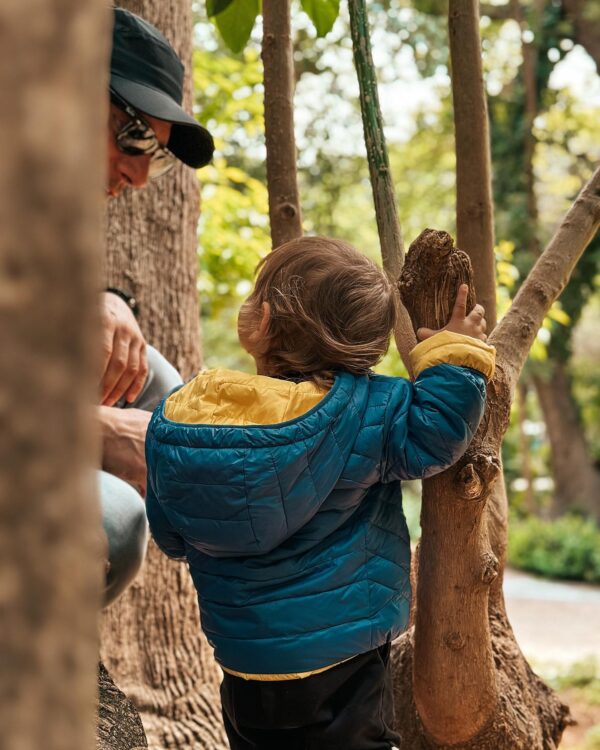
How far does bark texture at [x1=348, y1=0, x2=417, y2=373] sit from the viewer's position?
6.66 ft

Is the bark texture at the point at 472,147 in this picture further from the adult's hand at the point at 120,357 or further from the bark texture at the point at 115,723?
the bark texture at the point at 115,723

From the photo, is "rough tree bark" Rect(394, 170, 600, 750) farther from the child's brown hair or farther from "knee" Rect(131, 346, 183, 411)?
"knee" Rect(131, 346, 183, 411)

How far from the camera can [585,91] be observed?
15750 mm

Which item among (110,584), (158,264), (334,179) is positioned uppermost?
(334,179)

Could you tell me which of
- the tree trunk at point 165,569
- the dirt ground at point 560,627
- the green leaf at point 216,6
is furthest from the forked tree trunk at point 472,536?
the dirt ground at point 560,627

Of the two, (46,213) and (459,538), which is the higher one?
(46,213)

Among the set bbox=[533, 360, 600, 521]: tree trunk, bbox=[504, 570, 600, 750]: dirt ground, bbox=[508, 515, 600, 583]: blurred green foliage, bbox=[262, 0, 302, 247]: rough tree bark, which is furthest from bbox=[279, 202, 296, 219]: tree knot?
bbox=[533, 360, 600, 521]: tree trunk

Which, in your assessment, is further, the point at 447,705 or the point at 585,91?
the point at 585,91

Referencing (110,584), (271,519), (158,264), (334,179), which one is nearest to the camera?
(271,519)

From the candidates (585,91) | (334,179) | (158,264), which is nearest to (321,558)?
(158,264)

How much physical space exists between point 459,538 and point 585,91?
15.4 meters

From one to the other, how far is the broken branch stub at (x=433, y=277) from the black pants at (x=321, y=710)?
68cm

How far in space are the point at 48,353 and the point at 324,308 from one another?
128cm

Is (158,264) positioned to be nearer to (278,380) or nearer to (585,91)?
(278,380)
